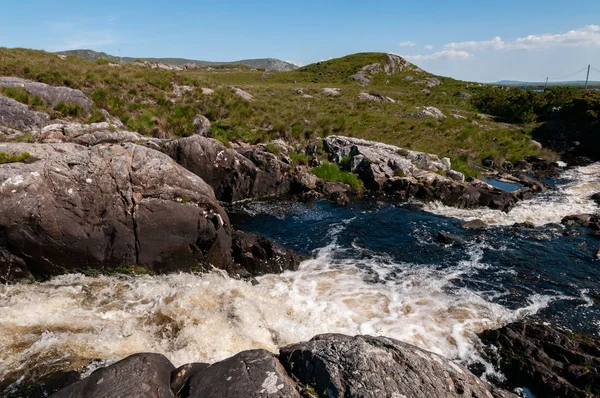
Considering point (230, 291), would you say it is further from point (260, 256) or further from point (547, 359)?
point (547, 359)

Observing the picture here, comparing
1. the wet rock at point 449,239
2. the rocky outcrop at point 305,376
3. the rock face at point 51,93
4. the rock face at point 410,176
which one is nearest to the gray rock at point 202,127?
the rock face at point 51,93

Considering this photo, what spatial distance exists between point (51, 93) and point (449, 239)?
29428 mm

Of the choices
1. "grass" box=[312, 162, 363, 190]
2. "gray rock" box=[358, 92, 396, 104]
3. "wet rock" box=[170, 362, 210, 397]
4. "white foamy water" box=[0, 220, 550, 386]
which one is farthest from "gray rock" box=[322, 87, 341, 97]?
"wet rock" box=[170, 362, 210, 397]

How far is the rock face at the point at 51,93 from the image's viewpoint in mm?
25641

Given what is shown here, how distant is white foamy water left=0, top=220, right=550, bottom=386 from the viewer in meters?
9.60

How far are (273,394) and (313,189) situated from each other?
67.6 feet

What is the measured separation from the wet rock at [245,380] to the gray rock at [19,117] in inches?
853

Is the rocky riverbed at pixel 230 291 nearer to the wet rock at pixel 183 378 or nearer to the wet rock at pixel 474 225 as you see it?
the wet rock at pixel 183 378

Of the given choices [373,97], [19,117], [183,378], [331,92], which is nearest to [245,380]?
[183,378]

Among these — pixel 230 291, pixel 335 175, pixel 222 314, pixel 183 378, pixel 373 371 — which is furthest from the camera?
pixel 335 175

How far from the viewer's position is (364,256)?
17406mm

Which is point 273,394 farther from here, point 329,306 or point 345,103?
point 345,103

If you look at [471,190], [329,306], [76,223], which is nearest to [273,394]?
[329,306]

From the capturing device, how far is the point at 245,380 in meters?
6.13
